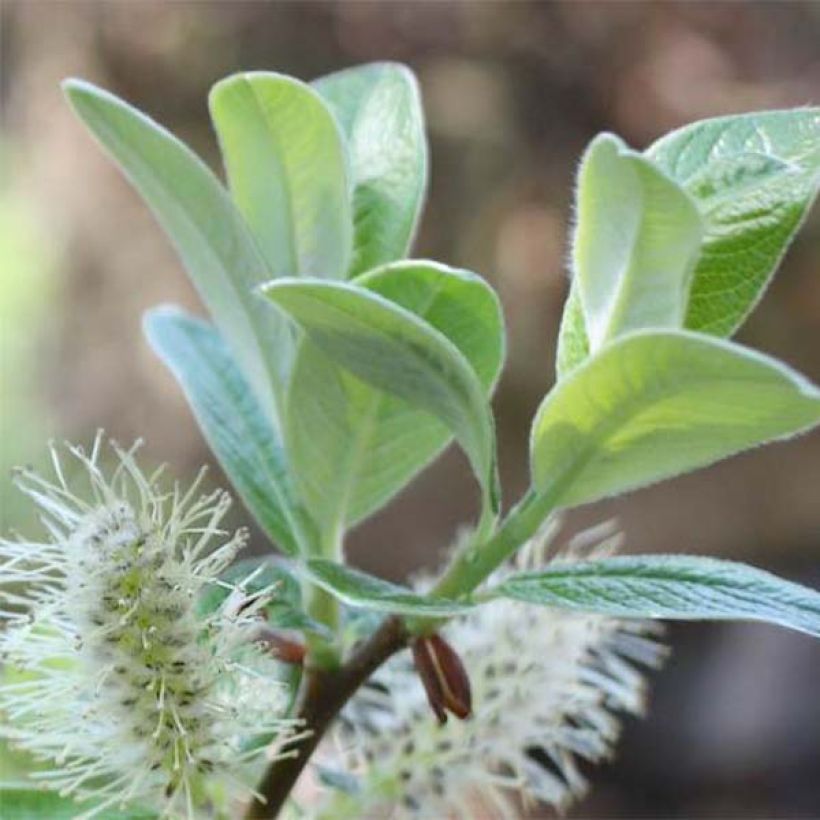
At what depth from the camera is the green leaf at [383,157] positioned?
24.7 inches

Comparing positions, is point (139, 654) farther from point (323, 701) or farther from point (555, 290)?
point (555, 290)

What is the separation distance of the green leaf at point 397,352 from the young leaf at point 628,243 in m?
0.05

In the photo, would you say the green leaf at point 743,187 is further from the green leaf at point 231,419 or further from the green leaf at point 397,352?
the green leaf at point 231,419

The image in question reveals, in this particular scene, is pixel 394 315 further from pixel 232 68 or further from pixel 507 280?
pixel 232 68

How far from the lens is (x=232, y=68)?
9.78 feet

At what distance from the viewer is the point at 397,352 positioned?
0.51 meters

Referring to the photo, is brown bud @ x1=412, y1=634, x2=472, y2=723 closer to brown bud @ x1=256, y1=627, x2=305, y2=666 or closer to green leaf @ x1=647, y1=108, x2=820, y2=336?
brown bud @ x1=256, y1=627, x2=305, y2=666

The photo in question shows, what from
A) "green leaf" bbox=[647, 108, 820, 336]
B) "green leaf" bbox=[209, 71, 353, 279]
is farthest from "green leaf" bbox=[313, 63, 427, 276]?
"green leaf" bbox=[647, 108, 820, 336]

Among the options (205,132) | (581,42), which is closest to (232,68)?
(205,132)

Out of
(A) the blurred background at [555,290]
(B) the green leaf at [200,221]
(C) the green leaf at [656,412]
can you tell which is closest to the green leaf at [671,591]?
(C) the green leaf at [656,412]

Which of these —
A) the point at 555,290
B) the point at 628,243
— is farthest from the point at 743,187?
the point at 555,290

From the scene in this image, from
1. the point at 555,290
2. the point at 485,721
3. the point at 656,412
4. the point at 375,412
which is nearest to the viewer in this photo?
the point at 656,412

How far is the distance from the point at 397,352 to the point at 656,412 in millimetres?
86

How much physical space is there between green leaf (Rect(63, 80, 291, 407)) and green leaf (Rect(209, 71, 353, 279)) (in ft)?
0.10
